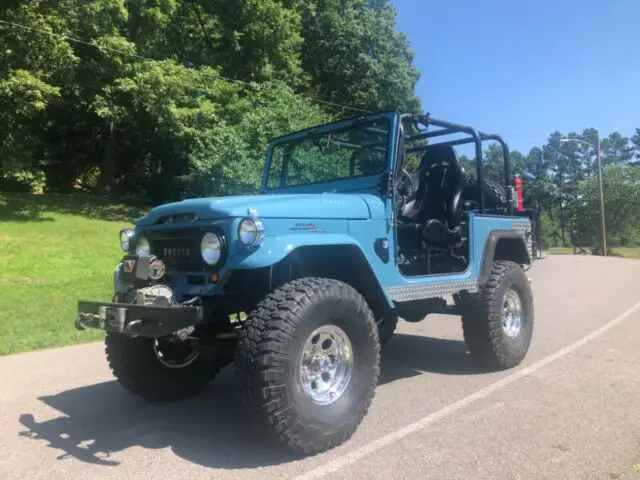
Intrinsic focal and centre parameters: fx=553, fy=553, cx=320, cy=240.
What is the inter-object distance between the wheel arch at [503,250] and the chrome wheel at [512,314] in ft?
1.44

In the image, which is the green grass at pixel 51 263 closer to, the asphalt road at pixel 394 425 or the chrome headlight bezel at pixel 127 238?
the asphalt road at pixel 394 425

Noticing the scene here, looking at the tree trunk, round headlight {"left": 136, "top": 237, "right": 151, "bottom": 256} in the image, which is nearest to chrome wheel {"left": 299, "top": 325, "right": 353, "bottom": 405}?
round headlight {"left": 136, "top": 237, "right": 151, "bottom": 256}

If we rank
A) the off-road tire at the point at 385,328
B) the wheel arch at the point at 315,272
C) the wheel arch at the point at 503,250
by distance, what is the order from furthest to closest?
1. the off-road tire at the point at 385,328
2. the wheel arch at the point at 503,250
3. the wheel arch at the point at 315,272

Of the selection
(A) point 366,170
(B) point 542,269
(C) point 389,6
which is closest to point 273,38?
(C) point 389,6

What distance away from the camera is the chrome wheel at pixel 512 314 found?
5.87 m

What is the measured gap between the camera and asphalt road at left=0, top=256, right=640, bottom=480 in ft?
11.1

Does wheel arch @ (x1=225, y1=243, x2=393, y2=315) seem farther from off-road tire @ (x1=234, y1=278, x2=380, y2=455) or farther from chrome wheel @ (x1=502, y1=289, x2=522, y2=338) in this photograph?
chrome wheel @ (x1=502, y1=289, x2=522, y2=338)

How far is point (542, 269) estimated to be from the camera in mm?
19219

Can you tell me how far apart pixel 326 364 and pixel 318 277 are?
2.31ft

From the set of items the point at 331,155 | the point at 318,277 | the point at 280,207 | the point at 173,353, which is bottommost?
the point at 173,353

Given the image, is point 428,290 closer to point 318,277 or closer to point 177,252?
point 318,277

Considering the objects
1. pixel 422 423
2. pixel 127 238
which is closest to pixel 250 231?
pixel 127 238

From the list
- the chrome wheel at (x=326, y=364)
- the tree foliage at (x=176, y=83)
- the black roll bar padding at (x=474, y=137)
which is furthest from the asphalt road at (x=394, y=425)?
the tree foliage at (x=176, y=83)

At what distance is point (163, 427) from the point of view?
4.19 metres
